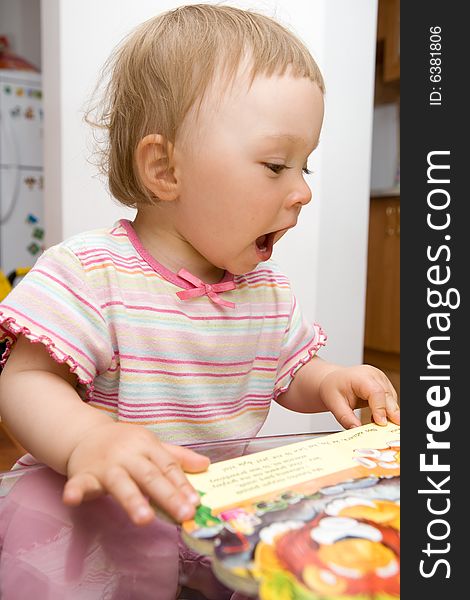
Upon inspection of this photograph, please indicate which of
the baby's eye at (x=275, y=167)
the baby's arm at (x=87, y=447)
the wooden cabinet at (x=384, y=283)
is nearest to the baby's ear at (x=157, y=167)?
the baby's eye at (x=275, y=167)

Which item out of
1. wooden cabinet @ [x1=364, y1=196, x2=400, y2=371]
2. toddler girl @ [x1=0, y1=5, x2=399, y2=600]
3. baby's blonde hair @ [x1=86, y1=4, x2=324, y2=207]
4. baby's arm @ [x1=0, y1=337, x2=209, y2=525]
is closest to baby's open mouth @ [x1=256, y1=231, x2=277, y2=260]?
toddler girl @ [x1=0, y1=5, x2=399, y2=600]

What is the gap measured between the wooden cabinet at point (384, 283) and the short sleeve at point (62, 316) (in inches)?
125

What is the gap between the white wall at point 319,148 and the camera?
1548 millimetres

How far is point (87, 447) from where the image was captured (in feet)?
1.40

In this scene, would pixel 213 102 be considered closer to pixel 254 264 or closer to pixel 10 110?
pixel 254 264

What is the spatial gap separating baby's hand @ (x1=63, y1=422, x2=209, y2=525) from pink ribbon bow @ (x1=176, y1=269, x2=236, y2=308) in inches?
11.2

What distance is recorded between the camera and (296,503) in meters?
0.38

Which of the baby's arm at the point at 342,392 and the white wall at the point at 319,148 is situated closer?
the baby's arm at the point at 342,392

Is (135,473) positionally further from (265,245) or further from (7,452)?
(7,452)

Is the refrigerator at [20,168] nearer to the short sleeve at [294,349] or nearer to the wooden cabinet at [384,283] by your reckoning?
the wooden cabinet at [384,283]

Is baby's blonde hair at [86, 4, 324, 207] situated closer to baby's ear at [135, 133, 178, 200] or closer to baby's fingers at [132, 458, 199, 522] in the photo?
baby's ear at [135, 133, 178, 200]

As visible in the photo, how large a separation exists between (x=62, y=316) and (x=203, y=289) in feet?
0.56

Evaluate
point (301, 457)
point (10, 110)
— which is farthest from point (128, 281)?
point (10, 110)

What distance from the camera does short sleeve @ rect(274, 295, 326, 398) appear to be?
79 cm
